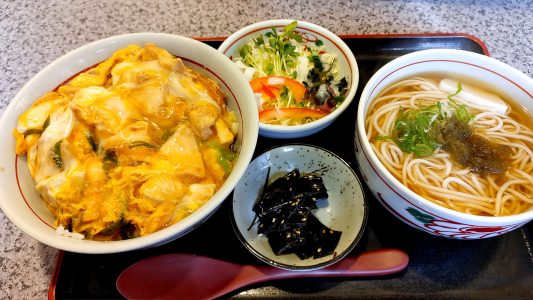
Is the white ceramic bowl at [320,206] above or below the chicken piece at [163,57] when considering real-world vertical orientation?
below

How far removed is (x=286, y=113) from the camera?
5.33 ft

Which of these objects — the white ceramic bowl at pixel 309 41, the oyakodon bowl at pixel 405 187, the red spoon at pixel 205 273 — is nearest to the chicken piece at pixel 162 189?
the red spoon at pixel 205 273

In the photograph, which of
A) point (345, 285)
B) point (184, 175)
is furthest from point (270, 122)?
point (345, 285)

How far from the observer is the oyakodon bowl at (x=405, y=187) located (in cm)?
111

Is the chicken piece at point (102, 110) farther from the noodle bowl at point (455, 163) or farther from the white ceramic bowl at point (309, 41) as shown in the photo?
the noodle bowl at point (455, 163)

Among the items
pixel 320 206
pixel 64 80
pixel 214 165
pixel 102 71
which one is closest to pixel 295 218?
pixel 320 206

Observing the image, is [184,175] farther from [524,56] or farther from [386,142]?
[524,56]

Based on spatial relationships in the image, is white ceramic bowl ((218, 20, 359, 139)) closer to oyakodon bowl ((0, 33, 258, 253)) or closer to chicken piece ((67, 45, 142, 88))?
oyakodon bowl ((0, 33, 258, 253))

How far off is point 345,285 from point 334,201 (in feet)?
1.06

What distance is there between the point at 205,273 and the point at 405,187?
690 millimetres

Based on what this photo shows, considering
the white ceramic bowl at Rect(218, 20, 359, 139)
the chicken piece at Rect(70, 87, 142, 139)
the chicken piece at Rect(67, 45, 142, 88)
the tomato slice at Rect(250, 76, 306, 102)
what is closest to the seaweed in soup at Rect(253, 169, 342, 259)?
the white ceramic bowl at Rect(218, 20, 359, 139)

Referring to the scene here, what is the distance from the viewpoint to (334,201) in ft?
4.77

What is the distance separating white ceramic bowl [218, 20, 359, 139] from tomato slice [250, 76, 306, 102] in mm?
206

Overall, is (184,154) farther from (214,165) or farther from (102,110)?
(102,110)
